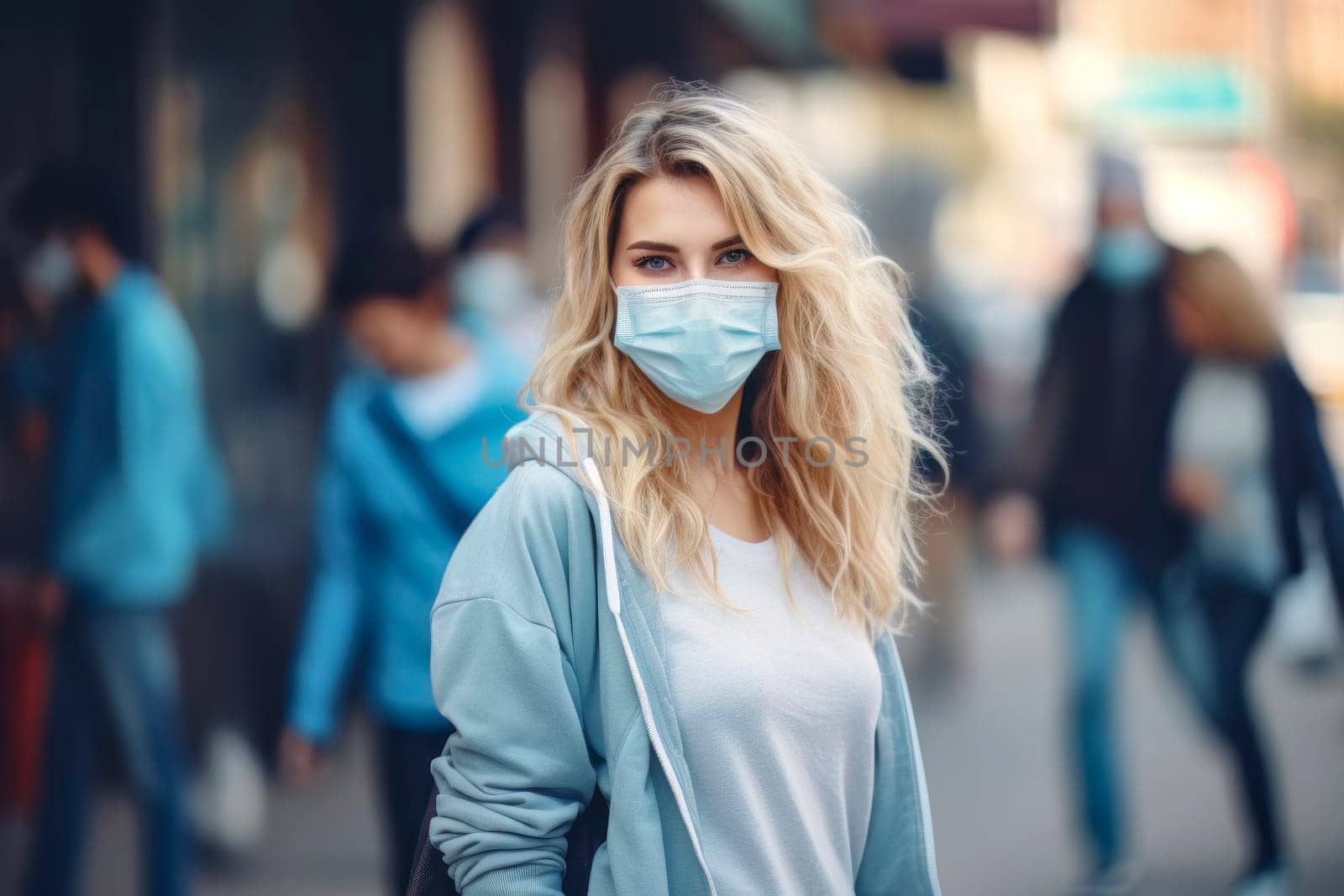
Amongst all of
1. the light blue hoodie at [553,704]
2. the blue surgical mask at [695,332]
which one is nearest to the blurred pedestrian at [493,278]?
the blue surgical mask at [695,332]

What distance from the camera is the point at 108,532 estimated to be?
4309 mm

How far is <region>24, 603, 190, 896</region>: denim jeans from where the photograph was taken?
4238mm

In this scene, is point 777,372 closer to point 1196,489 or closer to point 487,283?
point 1196,489

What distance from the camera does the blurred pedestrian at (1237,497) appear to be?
479 centimetres

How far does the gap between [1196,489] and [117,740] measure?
11.7ft

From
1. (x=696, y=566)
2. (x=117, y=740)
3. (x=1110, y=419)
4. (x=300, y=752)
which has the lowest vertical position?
(x=117, y=740)

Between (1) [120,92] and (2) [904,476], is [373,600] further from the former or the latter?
(1) [120,92]

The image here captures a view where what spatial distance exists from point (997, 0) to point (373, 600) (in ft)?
26.9

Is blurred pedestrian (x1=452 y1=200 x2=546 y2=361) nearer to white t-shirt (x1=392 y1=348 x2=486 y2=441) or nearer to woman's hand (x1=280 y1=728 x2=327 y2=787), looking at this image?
white t-shirt (x1=392 y1=348 x2=486 y2=441)

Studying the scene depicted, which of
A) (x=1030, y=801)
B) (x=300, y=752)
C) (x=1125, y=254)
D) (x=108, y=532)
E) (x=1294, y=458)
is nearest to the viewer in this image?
(x=300, y=752)

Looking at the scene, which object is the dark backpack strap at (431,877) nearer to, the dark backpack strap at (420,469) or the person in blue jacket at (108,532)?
the dark backpack strap at (420,469)

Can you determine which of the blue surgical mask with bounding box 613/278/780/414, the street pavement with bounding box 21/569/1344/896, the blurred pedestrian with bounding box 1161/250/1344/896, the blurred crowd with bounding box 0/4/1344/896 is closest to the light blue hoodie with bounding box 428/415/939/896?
the blue surgical mask with bounding box 613/278/780/414

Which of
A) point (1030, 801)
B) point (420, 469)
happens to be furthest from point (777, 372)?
point (1030, 801)

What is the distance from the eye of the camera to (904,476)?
7.82ft
